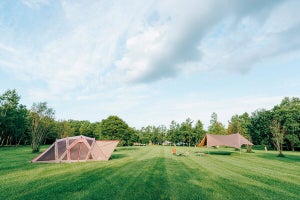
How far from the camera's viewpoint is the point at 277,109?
183ft

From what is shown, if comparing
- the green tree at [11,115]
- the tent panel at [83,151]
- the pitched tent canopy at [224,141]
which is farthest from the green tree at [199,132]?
the tent panel at [83,151]

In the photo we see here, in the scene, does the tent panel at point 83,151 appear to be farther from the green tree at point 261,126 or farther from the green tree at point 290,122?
the green tree at point 261,126

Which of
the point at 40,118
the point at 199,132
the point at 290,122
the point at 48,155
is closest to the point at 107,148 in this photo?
the point at 48,155

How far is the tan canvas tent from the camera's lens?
1691 cm

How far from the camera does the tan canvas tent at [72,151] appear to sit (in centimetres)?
1691

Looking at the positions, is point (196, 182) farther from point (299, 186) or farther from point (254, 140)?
point (254, 140)

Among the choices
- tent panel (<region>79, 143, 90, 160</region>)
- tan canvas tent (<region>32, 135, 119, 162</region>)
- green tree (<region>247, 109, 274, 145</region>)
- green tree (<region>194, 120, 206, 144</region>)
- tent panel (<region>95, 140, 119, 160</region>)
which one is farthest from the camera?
green tree (<region>194, 120, 206, 144</region>)

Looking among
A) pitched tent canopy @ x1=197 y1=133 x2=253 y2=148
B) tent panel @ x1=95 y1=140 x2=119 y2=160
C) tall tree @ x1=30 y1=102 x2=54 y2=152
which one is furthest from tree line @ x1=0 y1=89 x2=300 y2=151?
tent panel @ x1=95 y1=140 x2=119 y2=160

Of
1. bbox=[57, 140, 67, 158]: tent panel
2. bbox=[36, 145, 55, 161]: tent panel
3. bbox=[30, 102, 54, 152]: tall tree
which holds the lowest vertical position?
bbox=[36, 145, 55, 161]: tent panel

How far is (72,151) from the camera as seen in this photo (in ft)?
58.2

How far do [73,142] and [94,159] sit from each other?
2523 millimetres

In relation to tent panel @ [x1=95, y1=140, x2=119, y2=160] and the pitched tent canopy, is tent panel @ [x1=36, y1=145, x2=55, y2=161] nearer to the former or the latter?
tent panel @ [x1=95, y1=140, x2=119, y2=160]

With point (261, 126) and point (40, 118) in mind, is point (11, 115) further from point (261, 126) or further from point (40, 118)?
point (261, 126)

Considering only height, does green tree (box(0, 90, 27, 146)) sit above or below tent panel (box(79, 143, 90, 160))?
above
